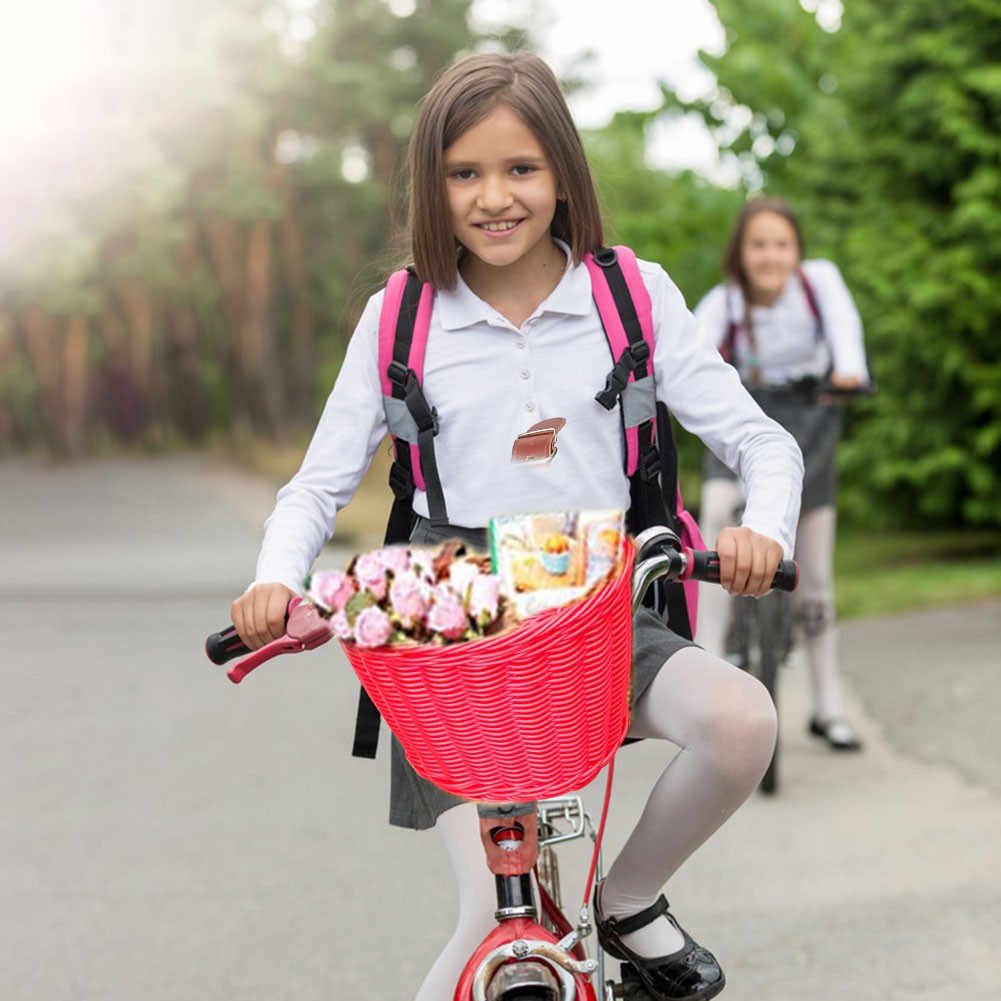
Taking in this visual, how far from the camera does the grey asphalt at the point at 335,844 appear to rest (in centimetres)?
412

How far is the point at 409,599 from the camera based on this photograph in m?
1.93

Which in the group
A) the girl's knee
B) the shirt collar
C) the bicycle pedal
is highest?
the shirt collar

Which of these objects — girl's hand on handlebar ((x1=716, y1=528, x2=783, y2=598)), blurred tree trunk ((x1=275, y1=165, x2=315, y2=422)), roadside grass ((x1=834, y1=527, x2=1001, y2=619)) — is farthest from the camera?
blurred tree trunk ((x1=275, y1=165, x2=315, y2=422))

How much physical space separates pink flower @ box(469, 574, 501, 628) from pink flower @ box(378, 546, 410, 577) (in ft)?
0.31

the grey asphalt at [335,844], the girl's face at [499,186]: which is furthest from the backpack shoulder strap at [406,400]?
the grey asphalt at [335,844]

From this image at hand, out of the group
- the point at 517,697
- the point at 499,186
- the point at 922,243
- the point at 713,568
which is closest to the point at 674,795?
the point at 713,568

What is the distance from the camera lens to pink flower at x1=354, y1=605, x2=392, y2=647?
1936mm

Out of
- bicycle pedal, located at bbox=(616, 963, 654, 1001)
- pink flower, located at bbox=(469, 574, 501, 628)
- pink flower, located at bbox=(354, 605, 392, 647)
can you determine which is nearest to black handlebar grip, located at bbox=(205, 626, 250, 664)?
pink flower, located at bbox=(354, 605, 392, 647)

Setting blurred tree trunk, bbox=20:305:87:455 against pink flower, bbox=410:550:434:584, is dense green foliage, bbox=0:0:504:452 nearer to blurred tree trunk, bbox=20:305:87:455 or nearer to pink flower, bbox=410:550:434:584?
blurred tree trunk, bbox=20:305:87:455

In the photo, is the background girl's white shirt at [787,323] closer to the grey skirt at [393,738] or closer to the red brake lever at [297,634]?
the grey skirt at [393,738]

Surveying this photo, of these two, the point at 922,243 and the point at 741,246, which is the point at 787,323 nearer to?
the point at 741,246

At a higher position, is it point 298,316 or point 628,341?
point 628,341

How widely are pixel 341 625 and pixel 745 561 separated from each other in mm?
680

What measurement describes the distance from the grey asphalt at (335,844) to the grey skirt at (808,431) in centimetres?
109
